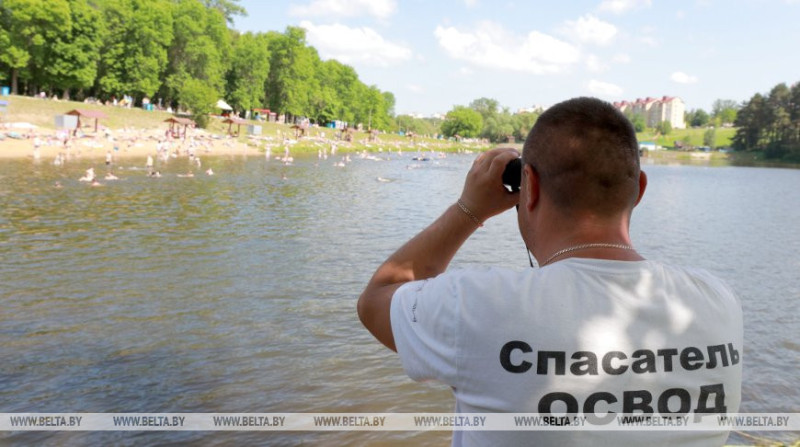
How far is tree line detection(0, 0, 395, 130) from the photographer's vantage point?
5816 cm

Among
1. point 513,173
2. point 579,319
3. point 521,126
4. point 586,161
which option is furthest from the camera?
point 521,126

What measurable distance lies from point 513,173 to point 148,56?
7364 cm

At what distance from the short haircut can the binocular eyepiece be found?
136mm

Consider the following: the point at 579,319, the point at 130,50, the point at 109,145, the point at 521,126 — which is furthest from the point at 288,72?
the point at 521,126

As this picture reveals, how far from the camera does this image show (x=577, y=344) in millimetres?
1502

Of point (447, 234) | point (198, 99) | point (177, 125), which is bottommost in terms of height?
point (447, 234)

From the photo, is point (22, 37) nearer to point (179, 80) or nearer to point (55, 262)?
point (179, 80)

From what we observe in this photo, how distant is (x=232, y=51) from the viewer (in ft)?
275

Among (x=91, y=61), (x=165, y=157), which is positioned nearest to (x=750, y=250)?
(x=165, y=157)

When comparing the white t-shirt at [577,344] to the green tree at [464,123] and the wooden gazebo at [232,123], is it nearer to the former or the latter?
the wooden gazebo at [232,123]

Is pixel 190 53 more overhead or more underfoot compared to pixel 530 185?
more overhead

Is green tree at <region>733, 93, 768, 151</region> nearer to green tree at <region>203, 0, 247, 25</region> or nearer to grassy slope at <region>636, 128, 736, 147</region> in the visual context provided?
grassy slope at <region>636, 128, 736, 147</region>

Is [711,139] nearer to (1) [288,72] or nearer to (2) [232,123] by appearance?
(1) [288,72]

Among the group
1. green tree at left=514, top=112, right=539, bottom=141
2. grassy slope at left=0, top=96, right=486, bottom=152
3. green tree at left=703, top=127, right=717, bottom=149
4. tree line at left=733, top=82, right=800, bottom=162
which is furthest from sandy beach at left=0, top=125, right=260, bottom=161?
green tree at left=703, top=127, right=717, bottom=149
